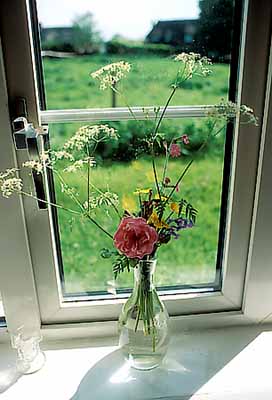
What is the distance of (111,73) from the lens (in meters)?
0.90

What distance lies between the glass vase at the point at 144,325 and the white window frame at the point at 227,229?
0.34 ft

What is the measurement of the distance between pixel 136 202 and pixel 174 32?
1.09 feet

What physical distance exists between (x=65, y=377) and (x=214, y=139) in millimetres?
582

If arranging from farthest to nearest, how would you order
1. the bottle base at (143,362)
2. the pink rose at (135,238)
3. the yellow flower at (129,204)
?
the bottle base at (143,362), the yellow flower at (129,204), the pink rose at (135,238)

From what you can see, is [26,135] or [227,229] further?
[227,229]

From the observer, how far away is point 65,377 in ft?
3.54

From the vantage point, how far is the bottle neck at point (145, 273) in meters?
0.98

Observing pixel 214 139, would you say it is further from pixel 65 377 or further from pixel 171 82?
pixel 65 377

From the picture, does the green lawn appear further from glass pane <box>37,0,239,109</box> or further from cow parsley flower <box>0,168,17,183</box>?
cow parsley flower <box>0,168,17,183</box>

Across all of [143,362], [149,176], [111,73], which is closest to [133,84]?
[111,73]

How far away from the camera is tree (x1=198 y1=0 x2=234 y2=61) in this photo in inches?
35.6

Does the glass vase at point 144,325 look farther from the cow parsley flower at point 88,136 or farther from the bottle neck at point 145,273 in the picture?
the cow parsley flower at point 88,136

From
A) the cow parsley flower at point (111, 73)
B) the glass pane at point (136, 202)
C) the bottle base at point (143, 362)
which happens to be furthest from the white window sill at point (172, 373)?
the cow parsley flower at point (111, 73)

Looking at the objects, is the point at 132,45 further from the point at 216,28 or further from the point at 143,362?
the point at 143,362
